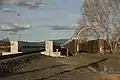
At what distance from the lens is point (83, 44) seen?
182 feet

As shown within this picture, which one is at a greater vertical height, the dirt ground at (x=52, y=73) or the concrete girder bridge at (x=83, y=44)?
the concrete girder bridge at (x=83, y=44)

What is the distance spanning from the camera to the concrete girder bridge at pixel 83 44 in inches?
1893

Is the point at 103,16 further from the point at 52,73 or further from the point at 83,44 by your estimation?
the point at 52,73

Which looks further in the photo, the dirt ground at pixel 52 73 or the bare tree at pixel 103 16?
the bare tree at pixel 103 16

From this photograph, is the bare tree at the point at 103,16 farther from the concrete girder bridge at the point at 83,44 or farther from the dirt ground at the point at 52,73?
the dirt ground at the point at 52,73

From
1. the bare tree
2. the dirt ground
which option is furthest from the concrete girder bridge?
the dirt ground

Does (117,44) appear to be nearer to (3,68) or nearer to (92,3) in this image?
(92,3)

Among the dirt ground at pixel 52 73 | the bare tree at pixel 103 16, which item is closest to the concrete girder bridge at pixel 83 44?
the bare tree at pixel 103 16

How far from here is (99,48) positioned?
178 ft

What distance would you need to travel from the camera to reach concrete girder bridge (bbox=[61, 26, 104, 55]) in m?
48.1

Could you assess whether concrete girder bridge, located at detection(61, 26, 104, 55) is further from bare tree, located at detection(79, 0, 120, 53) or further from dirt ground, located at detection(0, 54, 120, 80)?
dirt ground, located at detection(0, 54, 120, 80)

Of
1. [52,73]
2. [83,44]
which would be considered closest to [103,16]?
[83,44]

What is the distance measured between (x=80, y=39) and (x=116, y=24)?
760 cm

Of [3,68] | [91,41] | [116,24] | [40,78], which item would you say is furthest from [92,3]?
[40,78]
